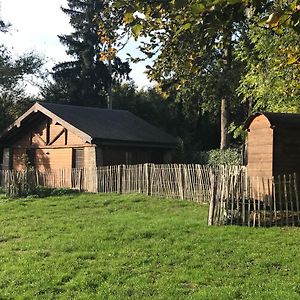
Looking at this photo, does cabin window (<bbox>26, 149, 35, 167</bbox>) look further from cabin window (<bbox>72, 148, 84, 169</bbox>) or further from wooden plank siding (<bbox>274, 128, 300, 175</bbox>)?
wooden plank siding (<bbox>274, 128, 300, 175</bbox>)

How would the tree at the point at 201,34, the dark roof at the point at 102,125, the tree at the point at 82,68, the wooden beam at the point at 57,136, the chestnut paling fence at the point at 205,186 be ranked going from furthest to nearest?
the tree at the point at 82,68, the wooden beam at the point at 57,136, the dark roof at the point at 102,125, the chestnut paling fence at the point at 205,186, the tree at the point at 201,34

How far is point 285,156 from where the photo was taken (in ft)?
50.8

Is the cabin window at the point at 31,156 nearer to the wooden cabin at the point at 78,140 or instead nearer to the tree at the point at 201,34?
the wooden cabin at the point at 78,140

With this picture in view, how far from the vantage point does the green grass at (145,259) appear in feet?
26.7

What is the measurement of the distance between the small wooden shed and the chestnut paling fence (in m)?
0.48

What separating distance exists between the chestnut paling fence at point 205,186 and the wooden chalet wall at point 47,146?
235 cm

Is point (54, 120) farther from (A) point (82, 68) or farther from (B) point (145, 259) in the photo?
(A) point (82, 68)

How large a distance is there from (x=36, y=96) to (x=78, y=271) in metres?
43.3

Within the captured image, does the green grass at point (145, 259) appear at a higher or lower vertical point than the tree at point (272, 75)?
lower

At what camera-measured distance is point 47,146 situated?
31.3m

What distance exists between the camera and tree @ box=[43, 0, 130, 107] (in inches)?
2015

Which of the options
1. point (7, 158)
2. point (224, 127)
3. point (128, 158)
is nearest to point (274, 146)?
point (128, 158)

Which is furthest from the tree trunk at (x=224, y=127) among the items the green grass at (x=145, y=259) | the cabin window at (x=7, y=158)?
the green grass at (x=145, y=259)

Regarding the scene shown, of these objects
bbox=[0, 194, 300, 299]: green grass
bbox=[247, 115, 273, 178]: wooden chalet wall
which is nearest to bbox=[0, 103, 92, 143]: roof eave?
bbox=[0, 194, 300, 299]: green grass
